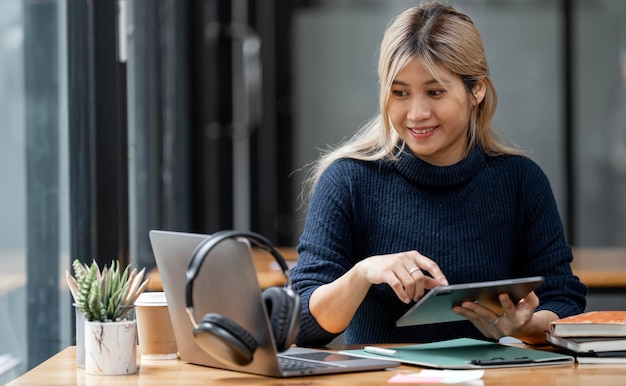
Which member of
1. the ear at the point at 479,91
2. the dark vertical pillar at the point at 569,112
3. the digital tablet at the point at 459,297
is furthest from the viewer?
the dark vertical pillar at the point at 569,112

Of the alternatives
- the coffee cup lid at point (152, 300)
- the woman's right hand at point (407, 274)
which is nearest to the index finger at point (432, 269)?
the woman's right hand at point (407, 274)

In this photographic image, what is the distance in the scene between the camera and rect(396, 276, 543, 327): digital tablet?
1.66 meters

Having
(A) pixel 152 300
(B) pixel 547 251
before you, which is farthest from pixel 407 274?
(B) pixel 547 251

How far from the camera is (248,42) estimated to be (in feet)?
18.5

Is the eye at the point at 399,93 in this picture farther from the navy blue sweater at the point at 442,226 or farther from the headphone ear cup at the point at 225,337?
the headphone ear cup at the point at 225,337

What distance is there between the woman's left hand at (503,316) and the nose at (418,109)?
42cm

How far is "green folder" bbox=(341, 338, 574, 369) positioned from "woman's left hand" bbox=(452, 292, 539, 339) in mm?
31

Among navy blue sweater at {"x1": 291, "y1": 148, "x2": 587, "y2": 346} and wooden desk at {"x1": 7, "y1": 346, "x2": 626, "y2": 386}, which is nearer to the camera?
wooden desk at {"x1": 7, "y1": 346, "x2": 626, "y2": 386}

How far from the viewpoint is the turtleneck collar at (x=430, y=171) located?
2246 mm

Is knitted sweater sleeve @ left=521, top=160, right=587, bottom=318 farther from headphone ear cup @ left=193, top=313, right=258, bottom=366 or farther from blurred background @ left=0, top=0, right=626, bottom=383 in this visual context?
blurred background @ left=0, top=0, right=626, bottom=383

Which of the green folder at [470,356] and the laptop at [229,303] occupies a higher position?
the laptop at [229,303]

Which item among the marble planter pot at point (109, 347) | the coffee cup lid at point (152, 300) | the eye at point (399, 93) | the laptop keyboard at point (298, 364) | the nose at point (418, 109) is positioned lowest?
the laptop keyboard at point (298, 364)

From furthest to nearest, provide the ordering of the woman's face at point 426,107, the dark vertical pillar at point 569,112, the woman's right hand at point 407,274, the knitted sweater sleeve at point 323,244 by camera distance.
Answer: the dark vertical pillar at point 569,112
the woman's face at point 426,107
the knitted sweater sleeve at point 323,244
the woman's right hand at point 407,274

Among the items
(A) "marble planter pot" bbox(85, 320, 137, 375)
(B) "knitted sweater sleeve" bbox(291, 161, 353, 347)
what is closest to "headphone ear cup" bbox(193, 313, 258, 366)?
(A) "marble planter pot" bbox(85, 320, 137, 375)
